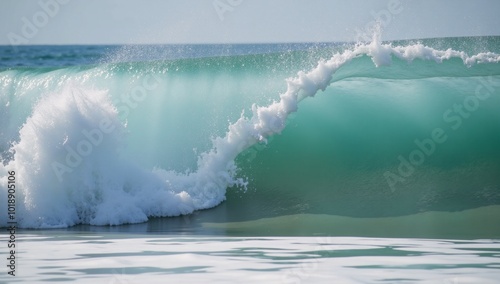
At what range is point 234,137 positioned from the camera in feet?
28.2

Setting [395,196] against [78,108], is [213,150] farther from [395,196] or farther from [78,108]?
[395,196]

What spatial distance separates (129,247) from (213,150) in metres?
3.43

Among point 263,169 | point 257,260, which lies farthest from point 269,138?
point 257,260

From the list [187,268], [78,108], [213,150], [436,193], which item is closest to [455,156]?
[436,193]
